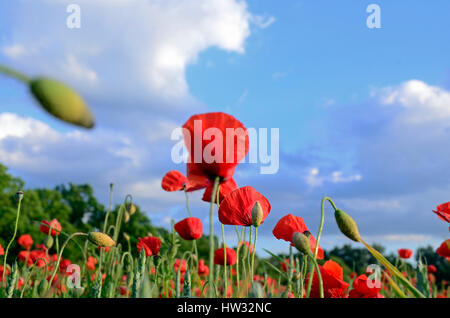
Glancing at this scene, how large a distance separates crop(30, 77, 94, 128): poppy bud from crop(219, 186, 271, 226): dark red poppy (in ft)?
2.86

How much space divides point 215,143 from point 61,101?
64 centimetres

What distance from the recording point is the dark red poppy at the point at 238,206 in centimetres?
120

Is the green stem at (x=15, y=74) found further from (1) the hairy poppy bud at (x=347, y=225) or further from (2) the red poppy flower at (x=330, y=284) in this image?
(2) the red poppy flower at (x=330, y=284)

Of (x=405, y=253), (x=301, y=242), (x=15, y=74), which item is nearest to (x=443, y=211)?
(x=301, y=242)

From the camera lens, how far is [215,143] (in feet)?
3.13

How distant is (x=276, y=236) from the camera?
1298 mm

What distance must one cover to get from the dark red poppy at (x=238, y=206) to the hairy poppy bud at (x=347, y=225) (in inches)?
15.0

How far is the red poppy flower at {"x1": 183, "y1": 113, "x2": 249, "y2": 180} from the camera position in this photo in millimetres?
908

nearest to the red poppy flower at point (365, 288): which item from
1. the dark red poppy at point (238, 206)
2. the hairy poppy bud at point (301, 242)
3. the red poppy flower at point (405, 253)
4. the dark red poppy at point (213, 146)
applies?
the dark red poppy at point (238, 206)

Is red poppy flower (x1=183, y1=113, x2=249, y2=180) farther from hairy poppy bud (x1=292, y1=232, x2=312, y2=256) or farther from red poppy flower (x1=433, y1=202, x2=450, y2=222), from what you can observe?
red poppy flower (x1=433, y1=202, x2=450, y2=222)

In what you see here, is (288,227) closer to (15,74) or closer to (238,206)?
(238,206)

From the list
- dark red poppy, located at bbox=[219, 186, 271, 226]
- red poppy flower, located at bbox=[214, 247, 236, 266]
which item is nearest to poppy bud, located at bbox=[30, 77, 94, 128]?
dark red poppy, located at bbox=[219, 186, 271, 226]
